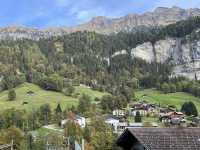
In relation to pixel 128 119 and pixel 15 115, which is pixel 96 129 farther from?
pixel 128 119

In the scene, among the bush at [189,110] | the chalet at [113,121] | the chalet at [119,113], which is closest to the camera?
the chalet at [113,121]

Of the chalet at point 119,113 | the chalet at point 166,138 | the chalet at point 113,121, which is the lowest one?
the chalet at point 113,121

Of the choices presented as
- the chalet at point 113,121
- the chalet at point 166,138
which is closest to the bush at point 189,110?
the chalet at point 113,121

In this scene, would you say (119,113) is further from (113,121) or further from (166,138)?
(166,138)

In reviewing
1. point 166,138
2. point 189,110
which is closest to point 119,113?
point 189,110

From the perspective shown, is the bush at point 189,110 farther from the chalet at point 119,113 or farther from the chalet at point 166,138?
the chalet at point 166,138

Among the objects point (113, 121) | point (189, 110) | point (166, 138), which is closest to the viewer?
point (166, 138)

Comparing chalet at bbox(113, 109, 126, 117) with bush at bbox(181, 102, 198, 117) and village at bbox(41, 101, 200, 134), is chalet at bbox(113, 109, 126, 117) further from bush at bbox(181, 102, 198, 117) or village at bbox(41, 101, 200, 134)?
bush at bbox(181, 102, 198, 117)

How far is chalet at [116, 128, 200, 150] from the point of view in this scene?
17.5 m

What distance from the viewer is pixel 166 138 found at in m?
17.8

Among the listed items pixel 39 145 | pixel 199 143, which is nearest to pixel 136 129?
pixel 199 143

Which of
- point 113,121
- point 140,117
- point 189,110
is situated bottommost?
point 113,121

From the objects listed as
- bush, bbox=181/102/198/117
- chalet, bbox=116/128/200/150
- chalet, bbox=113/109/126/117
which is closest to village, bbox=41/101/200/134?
chalet, bbox=113/109/126/117

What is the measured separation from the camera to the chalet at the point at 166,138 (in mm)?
17453
